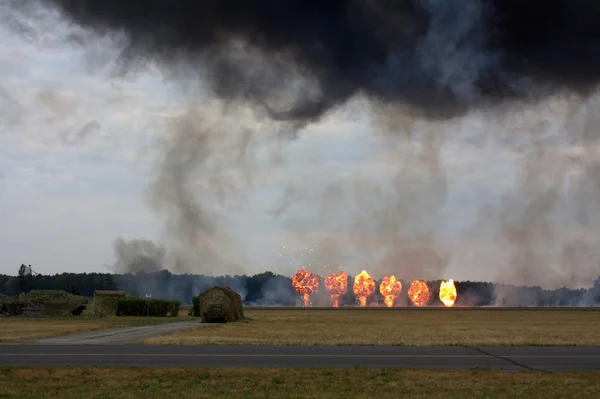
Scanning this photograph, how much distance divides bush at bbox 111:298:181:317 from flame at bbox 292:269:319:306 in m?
113

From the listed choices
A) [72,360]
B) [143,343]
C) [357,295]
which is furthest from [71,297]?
[357,295]

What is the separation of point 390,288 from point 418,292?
7.78 meters

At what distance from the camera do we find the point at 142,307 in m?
77.8

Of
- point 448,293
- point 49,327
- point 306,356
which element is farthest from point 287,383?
point 448,293

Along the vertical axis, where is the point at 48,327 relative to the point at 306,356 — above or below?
below

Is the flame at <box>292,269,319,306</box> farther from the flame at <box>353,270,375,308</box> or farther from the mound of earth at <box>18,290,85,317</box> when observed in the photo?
the mound of earth at <box>18,290,85,317</box>

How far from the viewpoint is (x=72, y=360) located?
1073 inches

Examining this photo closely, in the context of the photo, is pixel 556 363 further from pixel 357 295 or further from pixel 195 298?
Result: pixel 357 295

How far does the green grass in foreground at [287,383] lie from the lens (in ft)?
64.0

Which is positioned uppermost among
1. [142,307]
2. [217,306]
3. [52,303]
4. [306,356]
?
[217,306]

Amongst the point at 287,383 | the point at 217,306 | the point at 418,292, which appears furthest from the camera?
the point at 418,292

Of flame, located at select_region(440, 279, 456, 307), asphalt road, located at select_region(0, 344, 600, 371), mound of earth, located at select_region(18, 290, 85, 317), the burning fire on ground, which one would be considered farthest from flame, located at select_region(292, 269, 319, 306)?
asphalt road, located at select_region(0, 344, 600, 371)

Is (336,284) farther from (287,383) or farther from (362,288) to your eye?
(287,383)

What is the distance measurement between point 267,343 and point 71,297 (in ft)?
167
